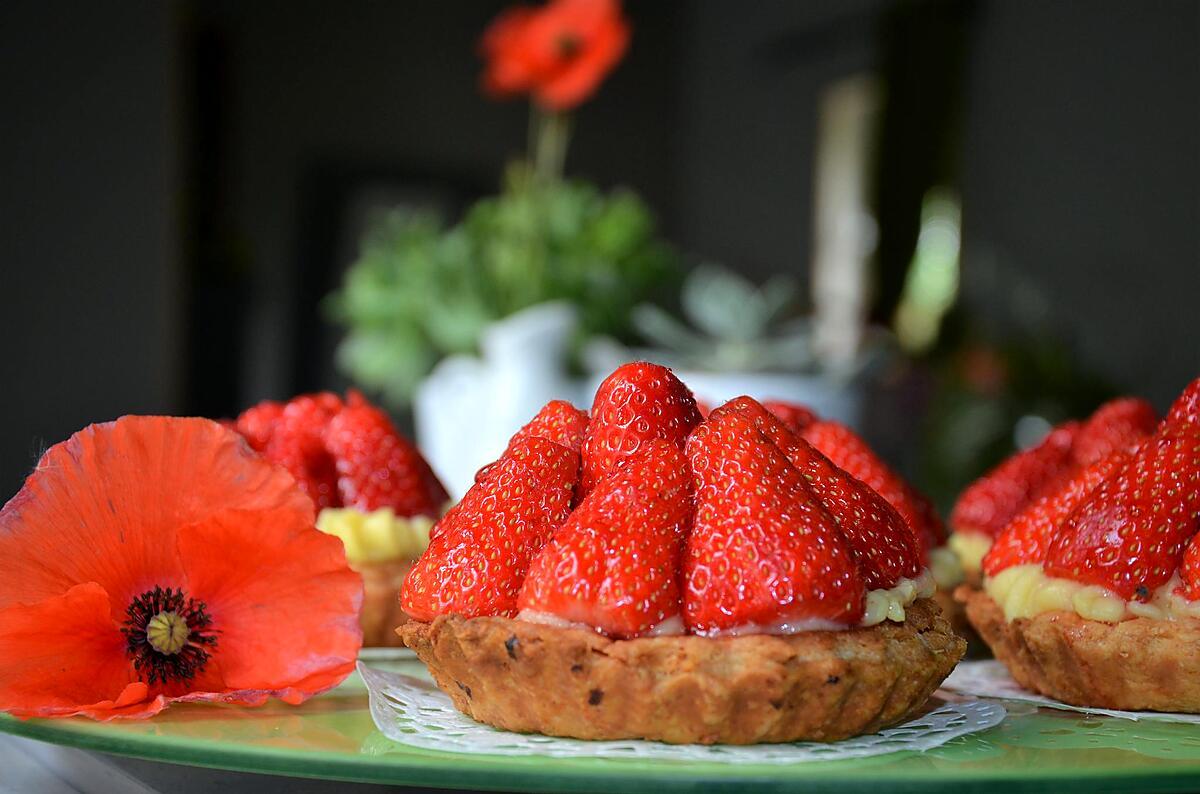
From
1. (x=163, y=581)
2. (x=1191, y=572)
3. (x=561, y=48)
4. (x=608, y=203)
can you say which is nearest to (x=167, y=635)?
(x=163, y=581)

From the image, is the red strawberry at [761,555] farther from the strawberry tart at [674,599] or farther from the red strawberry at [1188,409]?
the red strawberry at [1188,409]

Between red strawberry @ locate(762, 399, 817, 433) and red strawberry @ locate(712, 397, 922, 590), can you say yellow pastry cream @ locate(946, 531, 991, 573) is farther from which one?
red strawberry @ locate(712, 397, 922, 590)

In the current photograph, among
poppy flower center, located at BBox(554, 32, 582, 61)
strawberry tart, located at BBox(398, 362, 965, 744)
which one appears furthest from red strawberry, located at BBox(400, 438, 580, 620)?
poppy flower center, located at BBox(554, 32, 582, 61)

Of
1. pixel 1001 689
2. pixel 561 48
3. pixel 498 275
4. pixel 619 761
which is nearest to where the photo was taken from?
pixel 619 761

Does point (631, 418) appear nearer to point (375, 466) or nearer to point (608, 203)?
point (375, 466)

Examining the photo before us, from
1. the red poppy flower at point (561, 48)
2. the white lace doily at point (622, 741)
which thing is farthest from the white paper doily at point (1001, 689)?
the red poppy flower at point (561, 48)

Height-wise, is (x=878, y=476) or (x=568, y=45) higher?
(x=568, y=45)
